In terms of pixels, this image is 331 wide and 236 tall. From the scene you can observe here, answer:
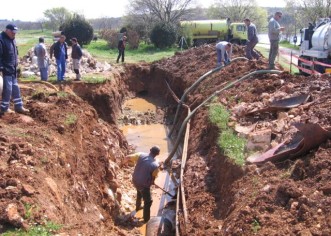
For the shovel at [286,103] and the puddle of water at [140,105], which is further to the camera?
the puddle of water at [140,105]

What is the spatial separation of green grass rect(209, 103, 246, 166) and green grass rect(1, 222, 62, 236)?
4.15 metres

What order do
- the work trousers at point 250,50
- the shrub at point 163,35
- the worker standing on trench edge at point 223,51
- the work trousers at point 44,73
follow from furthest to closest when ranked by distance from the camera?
the shrub at point 163,35 < the worker standing on trench edge at point 223,51 < the work trousers at point 250,50 < the work trousers at point 44,73

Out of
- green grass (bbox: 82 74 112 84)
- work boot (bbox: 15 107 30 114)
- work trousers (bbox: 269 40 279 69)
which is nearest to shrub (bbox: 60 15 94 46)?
green grass (bbox: 82 74 112 84)

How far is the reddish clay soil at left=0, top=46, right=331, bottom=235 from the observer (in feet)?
19.9

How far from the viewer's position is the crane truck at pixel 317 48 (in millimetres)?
18562

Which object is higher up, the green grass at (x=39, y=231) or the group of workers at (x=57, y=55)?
the group of workers at (x=57, y=55)

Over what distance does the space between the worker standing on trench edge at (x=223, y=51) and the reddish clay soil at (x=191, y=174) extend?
7.40 feet

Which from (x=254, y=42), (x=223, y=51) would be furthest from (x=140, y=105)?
(x=254, y=42)

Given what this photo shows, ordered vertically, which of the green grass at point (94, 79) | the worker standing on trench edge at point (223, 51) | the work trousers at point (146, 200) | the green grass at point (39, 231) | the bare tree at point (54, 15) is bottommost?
the work trousers at point (146, 200)

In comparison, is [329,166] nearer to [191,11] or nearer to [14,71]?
[14,71]

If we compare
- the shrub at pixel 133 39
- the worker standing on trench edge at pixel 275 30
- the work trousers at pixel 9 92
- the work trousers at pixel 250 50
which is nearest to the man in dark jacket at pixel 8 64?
the work trousers at pixel 9 92

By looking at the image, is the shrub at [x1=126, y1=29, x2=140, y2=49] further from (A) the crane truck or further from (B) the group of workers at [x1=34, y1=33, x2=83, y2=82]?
(B) the group of workers at [x1=34, y1=33, x2=83, y2=82]

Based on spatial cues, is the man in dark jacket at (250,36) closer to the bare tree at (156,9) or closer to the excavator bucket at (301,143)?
the excavator bucket at (301,143)

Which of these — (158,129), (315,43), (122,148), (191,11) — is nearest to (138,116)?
(158,129)
